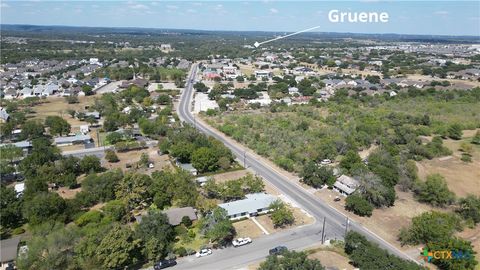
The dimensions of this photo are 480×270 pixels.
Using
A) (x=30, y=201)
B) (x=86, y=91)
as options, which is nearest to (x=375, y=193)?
(x=30, y=201)

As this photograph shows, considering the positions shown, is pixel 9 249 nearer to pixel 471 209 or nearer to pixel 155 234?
pixel 155 234

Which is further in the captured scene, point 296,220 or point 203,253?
point 296,220

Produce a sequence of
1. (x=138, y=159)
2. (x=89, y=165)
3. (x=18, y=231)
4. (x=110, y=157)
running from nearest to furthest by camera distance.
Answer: (x=18, y=231), (x=89, y=165), (x=110, y=157), (x=138, y=159)

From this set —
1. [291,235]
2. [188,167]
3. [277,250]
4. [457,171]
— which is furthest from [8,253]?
[457,171]

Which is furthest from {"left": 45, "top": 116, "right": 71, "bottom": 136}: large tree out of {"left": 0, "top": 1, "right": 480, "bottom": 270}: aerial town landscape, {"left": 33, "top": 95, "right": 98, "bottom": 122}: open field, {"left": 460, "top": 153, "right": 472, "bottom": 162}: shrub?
{"left": 460, "top": 153, "right": 472, "bottom": 162}: shrub

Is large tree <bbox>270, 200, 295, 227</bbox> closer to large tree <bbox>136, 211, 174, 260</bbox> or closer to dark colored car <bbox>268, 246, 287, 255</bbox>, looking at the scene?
dark colored car <bbox>268, 246, 287, 255</bbox>

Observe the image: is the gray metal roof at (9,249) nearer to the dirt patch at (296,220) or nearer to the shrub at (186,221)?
the shrub at (186,221)

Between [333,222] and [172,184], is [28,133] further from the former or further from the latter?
[333,222]
